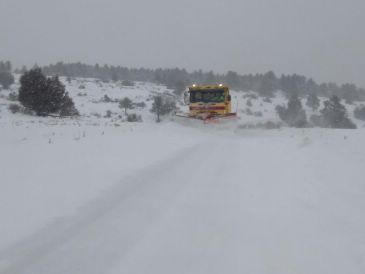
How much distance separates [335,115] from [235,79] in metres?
62.1

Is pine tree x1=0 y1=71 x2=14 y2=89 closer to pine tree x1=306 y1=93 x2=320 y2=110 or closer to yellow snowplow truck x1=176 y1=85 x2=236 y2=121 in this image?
yellow snowplow truck x1=176 y1=85 x2=236 y2=121

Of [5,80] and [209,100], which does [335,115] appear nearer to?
[209,100]

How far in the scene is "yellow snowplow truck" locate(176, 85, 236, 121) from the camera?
24703 mm

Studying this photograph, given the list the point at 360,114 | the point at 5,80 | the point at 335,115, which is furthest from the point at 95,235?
the point at 5,80

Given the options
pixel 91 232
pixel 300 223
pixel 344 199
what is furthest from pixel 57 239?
pixel 344 199

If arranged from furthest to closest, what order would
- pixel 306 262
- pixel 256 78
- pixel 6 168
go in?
pixel 256 78
pixel 6 168
pixel 306 262

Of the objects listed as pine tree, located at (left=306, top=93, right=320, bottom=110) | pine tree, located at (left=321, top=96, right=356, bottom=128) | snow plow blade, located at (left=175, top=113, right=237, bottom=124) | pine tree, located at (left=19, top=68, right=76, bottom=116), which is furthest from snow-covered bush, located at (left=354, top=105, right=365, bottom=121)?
pine tree, located at (left=19, top=68, right=76, bottom=116)

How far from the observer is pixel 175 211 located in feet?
18.2

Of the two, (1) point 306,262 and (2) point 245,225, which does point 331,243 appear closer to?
(1) point 306,262

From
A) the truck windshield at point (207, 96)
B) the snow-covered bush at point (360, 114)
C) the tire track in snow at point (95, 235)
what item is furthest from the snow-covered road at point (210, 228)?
the snow-covered bush at point (360, 114)

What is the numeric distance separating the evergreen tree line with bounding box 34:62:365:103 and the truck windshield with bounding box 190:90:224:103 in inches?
2401

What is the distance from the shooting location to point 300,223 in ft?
16.9

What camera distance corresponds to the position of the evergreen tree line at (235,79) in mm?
96750

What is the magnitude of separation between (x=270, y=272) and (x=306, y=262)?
0.48 m
